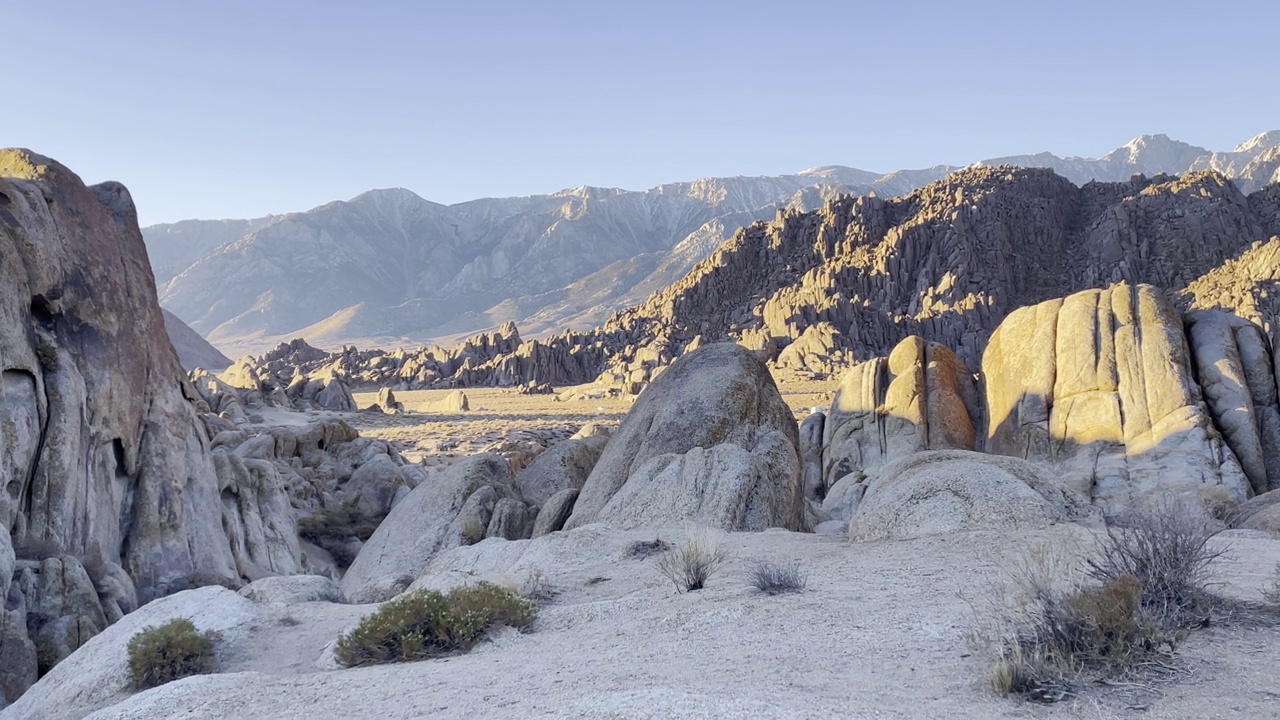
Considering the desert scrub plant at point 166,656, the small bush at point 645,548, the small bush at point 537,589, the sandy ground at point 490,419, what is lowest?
the sandy ground at point 490,419

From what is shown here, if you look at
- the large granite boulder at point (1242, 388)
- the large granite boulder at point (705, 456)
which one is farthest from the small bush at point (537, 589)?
the large granite boulder at point (1242, 388)

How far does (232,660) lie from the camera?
8516 millimetres

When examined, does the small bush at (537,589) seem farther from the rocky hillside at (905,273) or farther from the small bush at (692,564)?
the rocky hillside at (905,273)

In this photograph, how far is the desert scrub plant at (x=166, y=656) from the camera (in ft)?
25.6

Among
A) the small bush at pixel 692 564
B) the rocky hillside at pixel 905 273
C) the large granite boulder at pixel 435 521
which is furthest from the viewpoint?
the rocky hillside at pixel 905 273

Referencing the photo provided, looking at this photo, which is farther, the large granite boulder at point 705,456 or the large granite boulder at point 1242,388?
the large granite boulder at point 1242,388

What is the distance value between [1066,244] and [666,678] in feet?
345

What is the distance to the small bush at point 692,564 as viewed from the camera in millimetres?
8977

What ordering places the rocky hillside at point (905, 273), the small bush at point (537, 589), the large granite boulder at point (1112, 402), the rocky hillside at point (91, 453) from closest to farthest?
the small bush at point (537, 589), the rocky hillside at point (91, 453), the large granite boulder at point (1112, 402), the rocky hillside at point (905, 273)

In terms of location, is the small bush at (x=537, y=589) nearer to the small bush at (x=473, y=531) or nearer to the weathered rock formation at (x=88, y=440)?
the weathered rock formation at (x=88, y=440)

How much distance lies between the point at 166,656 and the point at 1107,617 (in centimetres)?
736

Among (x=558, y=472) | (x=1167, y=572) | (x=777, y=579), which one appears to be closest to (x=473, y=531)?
(x=558, y=472)

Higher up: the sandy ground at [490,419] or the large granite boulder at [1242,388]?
the large granite boulder at [1242,388]

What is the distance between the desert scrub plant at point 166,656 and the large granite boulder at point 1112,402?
15.7 m
